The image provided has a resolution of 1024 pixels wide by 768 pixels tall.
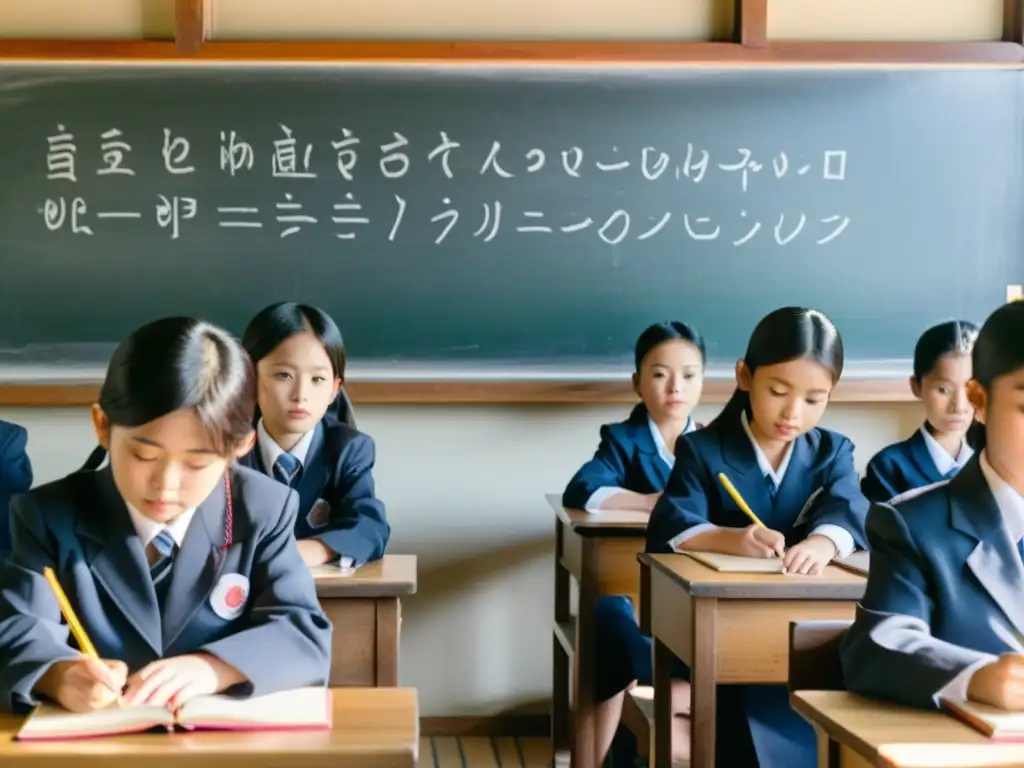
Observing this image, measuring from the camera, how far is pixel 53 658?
52.6 inches

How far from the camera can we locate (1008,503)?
1517 millimetres

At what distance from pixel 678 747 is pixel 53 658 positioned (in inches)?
53.7

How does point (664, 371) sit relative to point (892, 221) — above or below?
below

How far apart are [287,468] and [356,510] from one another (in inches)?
7.8

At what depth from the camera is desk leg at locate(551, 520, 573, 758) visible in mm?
3332

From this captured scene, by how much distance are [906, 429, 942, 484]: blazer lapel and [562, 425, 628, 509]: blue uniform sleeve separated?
0.79 metres

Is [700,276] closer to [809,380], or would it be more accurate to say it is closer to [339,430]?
[809,380]

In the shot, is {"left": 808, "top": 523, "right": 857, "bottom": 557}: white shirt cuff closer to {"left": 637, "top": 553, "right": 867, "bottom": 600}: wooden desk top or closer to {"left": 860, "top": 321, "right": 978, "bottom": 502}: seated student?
{"left": 637, "top": 553, "right": 867, "bottom": 600}: wooden desk top

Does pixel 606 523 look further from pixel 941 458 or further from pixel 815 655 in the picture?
pixel 815 655

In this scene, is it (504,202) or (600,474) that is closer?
(600,474)

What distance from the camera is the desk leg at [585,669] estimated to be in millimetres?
2891

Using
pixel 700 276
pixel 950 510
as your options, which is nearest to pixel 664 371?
pixel 700 276

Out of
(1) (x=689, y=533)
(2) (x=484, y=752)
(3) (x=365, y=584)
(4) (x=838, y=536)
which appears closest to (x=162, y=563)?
(3) (x=365, y=584)

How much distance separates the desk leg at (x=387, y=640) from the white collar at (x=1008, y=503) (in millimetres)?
1046
